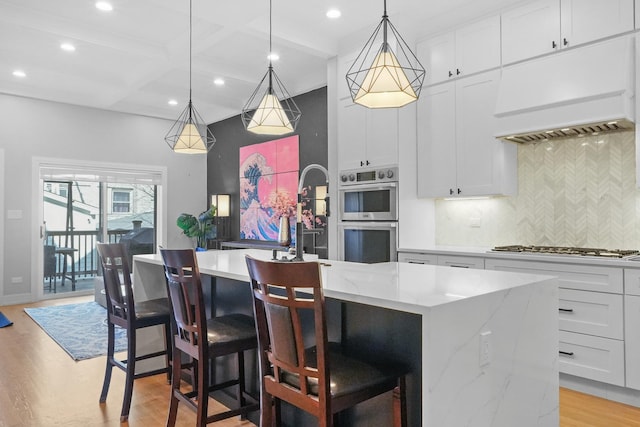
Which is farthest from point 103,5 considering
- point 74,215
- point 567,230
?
point 567,230

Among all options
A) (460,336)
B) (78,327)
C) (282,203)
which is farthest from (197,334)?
(282,203)

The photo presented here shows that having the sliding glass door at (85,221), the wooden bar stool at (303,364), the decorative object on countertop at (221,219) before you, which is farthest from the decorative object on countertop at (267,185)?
the wooden bar stool at (303,364)

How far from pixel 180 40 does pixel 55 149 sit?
3.15 meters

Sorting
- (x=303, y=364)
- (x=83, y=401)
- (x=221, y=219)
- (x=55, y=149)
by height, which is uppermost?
(x=55, y=149)

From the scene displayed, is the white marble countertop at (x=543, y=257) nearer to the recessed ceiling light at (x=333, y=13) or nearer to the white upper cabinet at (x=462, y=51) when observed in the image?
the white upper cabinet at (x=462, y=51)

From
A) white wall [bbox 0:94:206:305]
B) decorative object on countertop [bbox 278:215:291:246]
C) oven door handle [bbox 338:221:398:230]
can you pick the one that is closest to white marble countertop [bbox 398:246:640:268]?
oven door handle [bbox 338:221:398:230]

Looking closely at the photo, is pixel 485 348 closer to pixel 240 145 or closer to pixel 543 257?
pixel 543 257

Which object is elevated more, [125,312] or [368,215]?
[368,215]

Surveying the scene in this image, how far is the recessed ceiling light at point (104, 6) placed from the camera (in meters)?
3.86

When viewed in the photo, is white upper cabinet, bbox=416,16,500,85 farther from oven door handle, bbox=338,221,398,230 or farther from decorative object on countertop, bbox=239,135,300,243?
decorative object on countertop, bbox=239,135,300,243

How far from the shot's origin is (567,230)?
3672mm

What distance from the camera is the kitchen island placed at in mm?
1432

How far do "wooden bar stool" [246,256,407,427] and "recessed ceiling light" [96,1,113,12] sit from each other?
11.1ft

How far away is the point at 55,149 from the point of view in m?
6.50
